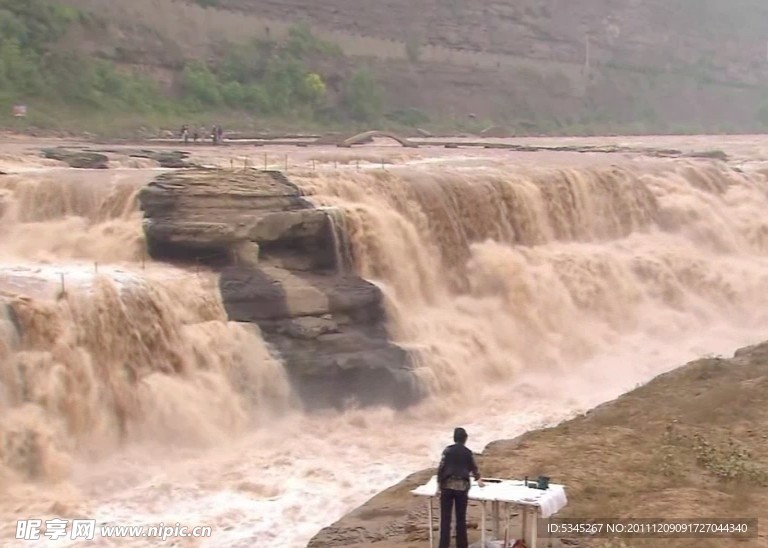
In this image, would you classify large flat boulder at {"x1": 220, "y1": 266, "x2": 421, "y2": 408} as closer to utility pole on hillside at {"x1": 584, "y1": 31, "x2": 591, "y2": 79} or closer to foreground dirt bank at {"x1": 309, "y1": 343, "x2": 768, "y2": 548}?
foreground dirt bank at {"x1": 309, "y1": 343, "x2": 768, "y2": 548}

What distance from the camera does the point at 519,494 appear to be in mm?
6949

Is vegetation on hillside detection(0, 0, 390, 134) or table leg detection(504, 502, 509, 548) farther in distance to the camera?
vegetation on hillside detection(0, 0, 390, 134)

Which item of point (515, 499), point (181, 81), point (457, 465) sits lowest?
point (515, 499)

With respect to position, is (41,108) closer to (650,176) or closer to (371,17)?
(650,176)

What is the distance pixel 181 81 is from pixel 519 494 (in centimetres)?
3363

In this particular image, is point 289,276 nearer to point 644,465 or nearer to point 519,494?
point 644,465

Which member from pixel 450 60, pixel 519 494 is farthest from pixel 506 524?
pixel 450 60

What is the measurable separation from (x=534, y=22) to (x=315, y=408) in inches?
1919

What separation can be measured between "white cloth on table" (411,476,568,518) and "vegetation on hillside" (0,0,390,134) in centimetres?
2662

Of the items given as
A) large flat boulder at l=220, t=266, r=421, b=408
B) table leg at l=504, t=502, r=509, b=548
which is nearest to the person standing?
table leg at l=504, t=502, r=509, b=548

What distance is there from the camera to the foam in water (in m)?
11.1

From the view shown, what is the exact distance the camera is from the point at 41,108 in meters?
31.7

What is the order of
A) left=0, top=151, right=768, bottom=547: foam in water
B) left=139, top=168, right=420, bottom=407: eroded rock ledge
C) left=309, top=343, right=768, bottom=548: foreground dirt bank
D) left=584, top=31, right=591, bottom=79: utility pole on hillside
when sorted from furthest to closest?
left=584, top=31, right=591, bottom=79: utility pole on hillside → left=139, top=168, right=420, bottom=407: eroded rock ledge → left=0, top=151, right=768, bottom=547: foam in water → left=309, top=343, right=768, bottom=548: foreground dirt bank

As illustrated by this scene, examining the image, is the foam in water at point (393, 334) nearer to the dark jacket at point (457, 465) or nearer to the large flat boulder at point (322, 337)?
the large flat boulder at point (322, 337)
